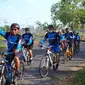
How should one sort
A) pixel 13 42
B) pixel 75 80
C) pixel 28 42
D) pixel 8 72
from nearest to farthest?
pixel 8 72 → pixel 13 42 → pixel 75 80 → pixel 28 42

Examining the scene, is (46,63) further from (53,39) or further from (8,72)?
(8,72)

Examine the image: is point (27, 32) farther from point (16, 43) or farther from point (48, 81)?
point (16, 43)

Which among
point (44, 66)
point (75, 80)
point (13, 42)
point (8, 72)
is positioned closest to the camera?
point (8, 72)

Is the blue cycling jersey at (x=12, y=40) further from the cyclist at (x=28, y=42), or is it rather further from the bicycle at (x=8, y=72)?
the cyclist at (x=28, y=42)

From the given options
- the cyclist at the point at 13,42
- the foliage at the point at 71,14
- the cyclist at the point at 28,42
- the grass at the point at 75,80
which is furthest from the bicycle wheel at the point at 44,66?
the foliage at the point at 71,14

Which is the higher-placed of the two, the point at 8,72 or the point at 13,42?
the point at 13,42

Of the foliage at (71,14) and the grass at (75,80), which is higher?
the foliage at (71,14)

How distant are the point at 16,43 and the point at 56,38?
3.83m

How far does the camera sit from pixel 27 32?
15.6m

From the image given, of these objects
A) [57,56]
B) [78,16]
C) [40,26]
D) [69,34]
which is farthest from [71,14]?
[57,56]

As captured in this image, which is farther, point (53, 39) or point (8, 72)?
point (53, 39)

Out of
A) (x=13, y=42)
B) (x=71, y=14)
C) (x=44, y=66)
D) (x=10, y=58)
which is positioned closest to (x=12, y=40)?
(x=13, y=42)

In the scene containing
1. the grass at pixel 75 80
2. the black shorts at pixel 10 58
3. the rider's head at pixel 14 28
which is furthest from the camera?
the grass at pixel 75 80

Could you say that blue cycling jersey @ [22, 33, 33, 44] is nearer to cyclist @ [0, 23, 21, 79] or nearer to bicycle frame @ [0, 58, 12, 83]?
cyclist @ [0, 23, 21, 79]
